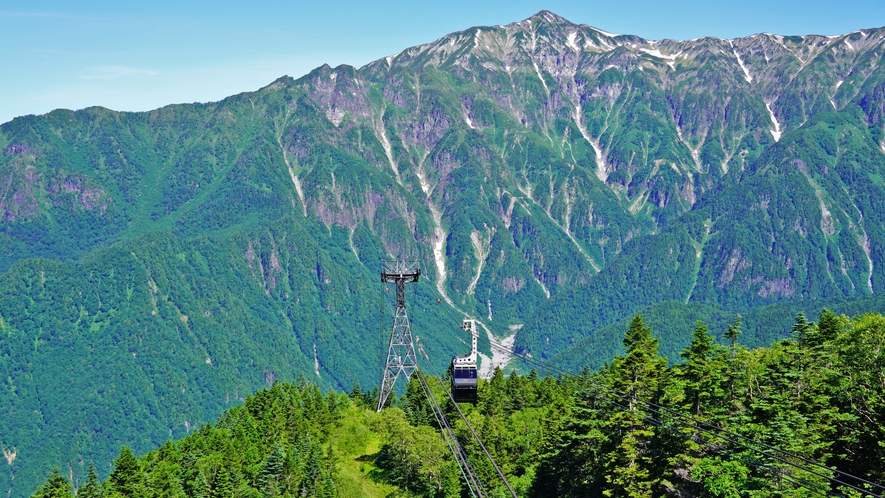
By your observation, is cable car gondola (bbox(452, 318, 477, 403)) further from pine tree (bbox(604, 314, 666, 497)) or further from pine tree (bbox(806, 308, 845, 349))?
pine tree (bbox(806, 308, 845, 349))

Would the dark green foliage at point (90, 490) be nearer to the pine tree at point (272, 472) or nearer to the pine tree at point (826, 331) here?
the pine tree at point (272, 472)

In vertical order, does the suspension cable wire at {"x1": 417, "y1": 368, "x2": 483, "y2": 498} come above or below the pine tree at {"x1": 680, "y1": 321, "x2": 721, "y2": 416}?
below

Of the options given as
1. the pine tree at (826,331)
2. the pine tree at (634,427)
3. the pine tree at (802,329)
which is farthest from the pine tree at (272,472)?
the pine tree at (826,331)

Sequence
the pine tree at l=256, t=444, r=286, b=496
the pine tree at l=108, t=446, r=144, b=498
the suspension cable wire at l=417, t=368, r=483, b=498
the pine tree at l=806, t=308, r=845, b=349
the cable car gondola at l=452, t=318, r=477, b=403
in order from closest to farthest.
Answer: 1. the suspension cable wire at l=417, t=368, r=483, b=498
2. the pine tree at l=806, t=308, r=845, b=349
3. the cable car gondola at l=452, t=318, r=477, b=403
4. the pine tree at l=108, t=446, r=144, b=498
5. the pine tree at l=256, t=444, r=286, b=496

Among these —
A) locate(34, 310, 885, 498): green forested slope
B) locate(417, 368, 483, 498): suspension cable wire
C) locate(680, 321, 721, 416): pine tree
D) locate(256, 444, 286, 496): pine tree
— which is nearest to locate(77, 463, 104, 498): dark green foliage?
locate(34, 310, 885, 498): green forested slope

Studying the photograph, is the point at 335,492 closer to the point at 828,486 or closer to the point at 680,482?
the point at 680,482

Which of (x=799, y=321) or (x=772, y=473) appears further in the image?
(x=799, y=321)

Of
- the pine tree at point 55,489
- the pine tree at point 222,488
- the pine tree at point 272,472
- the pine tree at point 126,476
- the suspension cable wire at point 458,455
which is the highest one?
the suspension cable wire at point 458,455

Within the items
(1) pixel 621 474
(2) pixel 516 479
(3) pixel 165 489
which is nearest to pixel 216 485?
(3) pixel 165 489

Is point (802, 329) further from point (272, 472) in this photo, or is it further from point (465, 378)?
point (272, 472)

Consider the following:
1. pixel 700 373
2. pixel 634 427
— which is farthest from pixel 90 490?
pixel 700 373

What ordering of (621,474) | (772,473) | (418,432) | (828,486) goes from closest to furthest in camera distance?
(828,486)
(772,473)
(621,474)
(418,432)

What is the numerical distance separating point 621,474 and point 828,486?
17450 mm

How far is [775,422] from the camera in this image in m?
49.7
